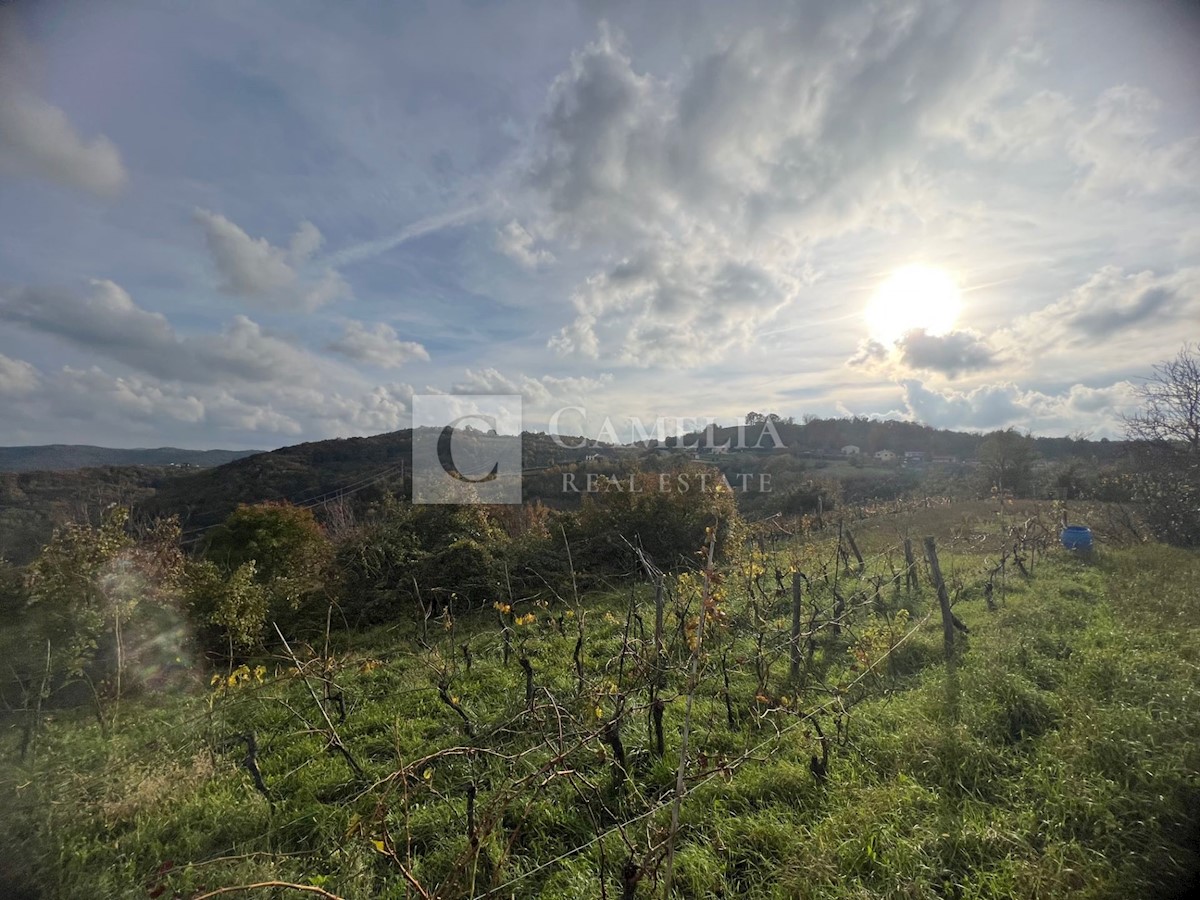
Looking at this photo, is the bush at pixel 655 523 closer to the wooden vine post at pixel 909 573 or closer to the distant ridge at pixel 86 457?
the wooden vine post at pixel 909 573

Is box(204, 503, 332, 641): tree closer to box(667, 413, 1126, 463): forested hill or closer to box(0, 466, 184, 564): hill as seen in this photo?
box(0, 466, 184, 564): hill

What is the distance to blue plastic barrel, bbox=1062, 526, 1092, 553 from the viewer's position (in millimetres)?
9138

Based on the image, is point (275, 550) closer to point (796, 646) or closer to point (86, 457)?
point (796, 646)

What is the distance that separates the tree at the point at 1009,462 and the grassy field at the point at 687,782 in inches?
1012

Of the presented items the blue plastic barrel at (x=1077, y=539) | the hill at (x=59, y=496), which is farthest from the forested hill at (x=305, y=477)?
the blue plastic barrel at (x=1077, y=539)

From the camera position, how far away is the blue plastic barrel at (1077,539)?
9.14 meters

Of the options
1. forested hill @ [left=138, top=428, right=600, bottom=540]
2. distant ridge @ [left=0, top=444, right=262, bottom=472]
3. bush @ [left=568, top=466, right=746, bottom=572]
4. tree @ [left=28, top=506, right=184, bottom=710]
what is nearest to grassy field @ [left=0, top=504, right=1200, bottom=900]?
tree @ [left=28, top=506, right=184, bottom=710]

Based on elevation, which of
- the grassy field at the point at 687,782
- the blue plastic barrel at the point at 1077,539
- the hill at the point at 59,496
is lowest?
the grassy field at the point at 687,782

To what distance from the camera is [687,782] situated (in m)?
3.06

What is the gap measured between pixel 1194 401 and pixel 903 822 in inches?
527

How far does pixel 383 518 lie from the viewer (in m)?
11.4

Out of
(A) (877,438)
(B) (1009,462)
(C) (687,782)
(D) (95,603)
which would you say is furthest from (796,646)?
(A) (877,438)

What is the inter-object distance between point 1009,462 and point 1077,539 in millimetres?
22634

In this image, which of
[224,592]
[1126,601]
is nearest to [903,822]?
[1126,601]
